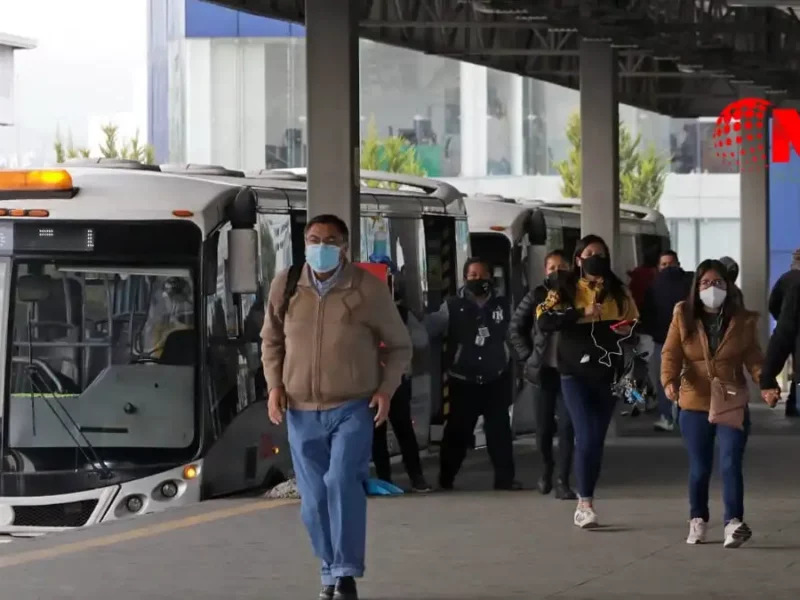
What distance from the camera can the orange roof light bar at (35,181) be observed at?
1485 centimetres

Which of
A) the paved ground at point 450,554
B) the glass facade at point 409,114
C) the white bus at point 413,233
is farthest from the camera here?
the glass facade at point 409,114

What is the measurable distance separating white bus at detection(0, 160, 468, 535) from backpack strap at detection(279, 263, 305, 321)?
503 cm

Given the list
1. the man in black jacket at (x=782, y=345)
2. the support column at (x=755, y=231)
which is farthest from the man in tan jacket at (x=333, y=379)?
the support column at (x=755, y=231)

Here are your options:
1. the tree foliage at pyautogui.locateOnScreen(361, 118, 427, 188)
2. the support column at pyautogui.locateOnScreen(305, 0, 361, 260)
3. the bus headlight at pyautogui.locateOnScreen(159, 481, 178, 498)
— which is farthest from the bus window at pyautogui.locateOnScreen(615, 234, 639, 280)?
the tree foliage at pyautogui.locateOnScreen(361, 118, 427, 188)

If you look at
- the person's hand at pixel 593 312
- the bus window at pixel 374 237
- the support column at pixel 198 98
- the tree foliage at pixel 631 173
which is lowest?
the person's hand at pixel 593 312

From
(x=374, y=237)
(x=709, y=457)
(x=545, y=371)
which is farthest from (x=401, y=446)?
(x=709, y=457)

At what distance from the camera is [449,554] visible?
11.4 metres

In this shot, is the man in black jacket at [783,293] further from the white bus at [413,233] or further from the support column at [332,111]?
the support column at [332,111]

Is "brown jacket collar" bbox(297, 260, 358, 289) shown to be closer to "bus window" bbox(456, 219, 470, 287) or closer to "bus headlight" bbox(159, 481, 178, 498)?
"bus headlight" bbox(159, 481, 178, 498)

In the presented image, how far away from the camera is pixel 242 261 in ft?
48.6

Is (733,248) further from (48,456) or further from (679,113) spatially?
(48,456)

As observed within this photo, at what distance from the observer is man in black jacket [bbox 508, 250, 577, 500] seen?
13.9m

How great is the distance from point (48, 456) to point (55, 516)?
0.44 m

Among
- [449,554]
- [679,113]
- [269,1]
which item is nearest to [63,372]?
[449,554]
